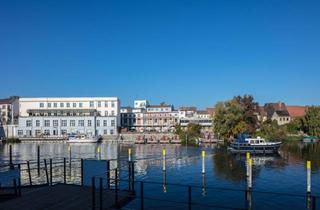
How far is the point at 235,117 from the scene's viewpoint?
324 feet

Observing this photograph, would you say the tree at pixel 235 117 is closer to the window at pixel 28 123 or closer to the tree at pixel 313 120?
the tree at pixel 313 120

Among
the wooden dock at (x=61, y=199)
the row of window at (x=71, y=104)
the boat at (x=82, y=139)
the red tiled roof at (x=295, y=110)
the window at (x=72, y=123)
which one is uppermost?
the row of window at (x=71, y=104)

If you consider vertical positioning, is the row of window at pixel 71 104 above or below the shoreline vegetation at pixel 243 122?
above

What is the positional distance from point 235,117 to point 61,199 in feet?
280

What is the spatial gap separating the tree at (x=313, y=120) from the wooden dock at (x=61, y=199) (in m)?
117

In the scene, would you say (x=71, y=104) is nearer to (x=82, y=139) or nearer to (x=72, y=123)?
(x=72, y=123)

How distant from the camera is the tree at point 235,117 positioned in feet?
326

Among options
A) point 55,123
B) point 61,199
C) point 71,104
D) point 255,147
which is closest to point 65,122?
point 55,123

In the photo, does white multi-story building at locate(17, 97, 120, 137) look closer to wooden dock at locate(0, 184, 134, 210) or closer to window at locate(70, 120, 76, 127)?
window at locate(70, 120, 76, 127)

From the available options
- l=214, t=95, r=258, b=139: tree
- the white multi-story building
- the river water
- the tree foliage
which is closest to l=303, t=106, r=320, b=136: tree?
l=214, t=95, r=258, b=139: tree

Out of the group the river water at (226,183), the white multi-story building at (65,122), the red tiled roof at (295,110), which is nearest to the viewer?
the river water at (226,183)

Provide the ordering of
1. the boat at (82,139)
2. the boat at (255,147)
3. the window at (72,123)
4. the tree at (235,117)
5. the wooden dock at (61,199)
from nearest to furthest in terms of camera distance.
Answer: the wooden dock at (61,199), the boat at (255,147), the tree at (235,117), the boat at (82,139), the window at (72,123)

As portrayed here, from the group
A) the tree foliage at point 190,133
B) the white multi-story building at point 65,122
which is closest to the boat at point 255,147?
the tree foliage at point 190,133

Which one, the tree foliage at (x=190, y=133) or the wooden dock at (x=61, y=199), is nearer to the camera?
the wooden dock at (x=61, y=199)
